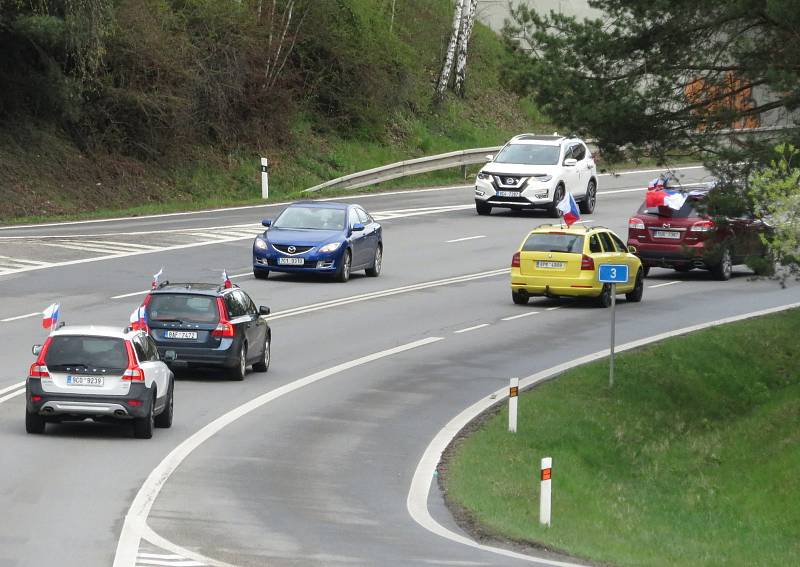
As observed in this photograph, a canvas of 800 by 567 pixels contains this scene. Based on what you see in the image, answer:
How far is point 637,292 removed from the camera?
33.1 metres

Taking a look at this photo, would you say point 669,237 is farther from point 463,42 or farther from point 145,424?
point 463,42

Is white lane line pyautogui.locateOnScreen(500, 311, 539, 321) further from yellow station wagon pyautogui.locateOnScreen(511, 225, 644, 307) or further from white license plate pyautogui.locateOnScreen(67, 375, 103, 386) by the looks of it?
white license plate pyautogui.locateOnScreen(67, 375, 103, 386)

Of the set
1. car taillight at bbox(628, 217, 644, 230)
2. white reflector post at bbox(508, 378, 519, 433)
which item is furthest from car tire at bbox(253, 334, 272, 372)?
car taillight at bbox(628, 217, 644, 230)

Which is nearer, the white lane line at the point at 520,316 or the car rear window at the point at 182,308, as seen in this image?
the car rear window at the point at 182,308

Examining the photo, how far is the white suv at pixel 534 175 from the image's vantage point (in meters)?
44.0

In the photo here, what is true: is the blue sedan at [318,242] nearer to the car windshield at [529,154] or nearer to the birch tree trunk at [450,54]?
the car windshield at [529,154]

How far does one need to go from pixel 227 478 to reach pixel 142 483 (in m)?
1.04

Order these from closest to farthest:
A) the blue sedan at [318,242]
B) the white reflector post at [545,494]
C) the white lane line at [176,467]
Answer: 1. the white lane line at [176,467]
2. the white reflector post at [545,494]
3. the blue sedan at [318,242]

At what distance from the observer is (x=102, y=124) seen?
153ft

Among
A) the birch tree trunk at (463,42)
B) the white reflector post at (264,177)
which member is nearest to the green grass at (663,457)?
the white reflector post at (264,177)

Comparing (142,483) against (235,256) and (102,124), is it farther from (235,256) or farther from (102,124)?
(102,124)

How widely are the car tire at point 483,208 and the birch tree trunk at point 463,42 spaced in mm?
16307

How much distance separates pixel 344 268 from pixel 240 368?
35.1ft

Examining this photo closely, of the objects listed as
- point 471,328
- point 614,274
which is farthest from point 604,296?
point 614,274
